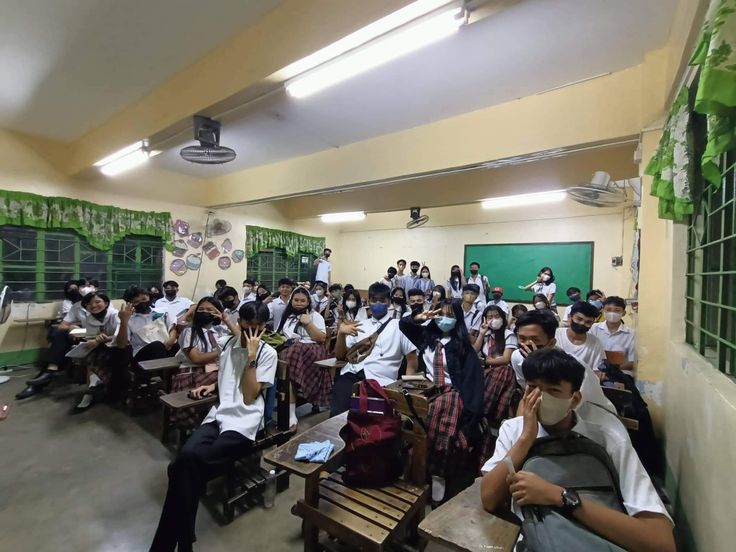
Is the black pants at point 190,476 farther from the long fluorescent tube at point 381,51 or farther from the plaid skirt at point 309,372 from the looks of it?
the long fluorescent tube at point 381,51

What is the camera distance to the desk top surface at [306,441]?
61.6 inches

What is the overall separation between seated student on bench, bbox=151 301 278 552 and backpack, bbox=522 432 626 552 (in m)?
1.53

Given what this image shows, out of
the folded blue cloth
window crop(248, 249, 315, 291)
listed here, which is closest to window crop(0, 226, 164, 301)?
window crop(248, 249, 315, 291)

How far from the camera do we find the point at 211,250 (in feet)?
23.0

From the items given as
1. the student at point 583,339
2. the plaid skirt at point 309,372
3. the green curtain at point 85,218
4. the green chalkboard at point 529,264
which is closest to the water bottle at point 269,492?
the plaid skirt at point 309,372

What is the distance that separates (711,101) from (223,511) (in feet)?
9.31

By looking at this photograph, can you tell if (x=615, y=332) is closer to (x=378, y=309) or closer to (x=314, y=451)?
(x=378, y=309)

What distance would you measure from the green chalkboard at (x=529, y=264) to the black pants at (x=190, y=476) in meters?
6.81

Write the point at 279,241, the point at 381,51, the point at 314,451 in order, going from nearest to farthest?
the point at 314,451 < the point at 381,51 < the point at 279,241

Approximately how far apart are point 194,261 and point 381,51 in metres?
5.93

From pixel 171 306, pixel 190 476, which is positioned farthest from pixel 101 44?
pixel 190 476

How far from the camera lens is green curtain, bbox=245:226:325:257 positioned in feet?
25.4

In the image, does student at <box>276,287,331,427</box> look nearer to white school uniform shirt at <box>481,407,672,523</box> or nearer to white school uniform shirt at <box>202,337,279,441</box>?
white school uniform shirt at <box>202,337,279,441</box>

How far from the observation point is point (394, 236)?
9477 millimetres
